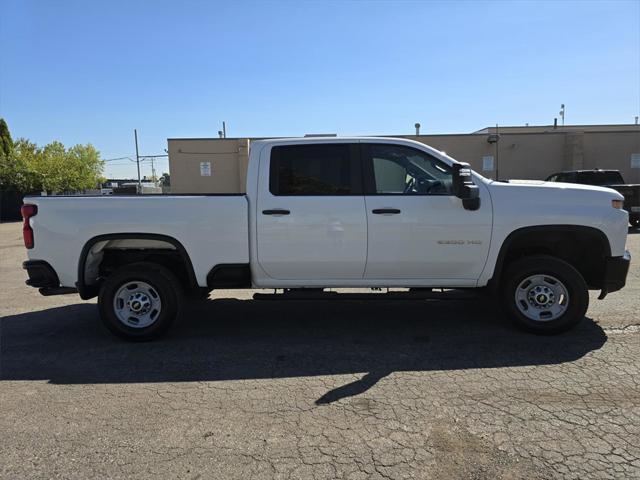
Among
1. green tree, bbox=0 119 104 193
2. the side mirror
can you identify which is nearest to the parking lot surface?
the side mirror

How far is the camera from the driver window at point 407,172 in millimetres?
5000

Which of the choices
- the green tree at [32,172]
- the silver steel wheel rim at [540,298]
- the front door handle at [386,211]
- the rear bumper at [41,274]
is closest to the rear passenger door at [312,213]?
the front door handle at [386,211]

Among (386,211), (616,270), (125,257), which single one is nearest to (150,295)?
(125,257)

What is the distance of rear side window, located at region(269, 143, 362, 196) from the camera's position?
504 cm

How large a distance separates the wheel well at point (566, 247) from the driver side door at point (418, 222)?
1.17 feet

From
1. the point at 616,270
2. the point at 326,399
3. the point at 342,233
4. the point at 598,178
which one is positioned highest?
the point at 598,178

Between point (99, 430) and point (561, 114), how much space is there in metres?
53.5

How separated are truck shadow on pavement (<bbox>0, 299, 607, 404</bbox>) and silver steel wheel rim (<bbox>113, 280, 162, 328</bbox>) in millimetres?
254

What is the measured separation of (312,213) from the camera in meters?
4.94

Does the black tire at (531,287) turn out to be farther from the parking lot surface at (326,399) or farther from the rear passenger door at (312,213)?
the rear passenger door at (312,213)

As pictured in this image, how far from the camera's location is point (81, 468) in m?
2.89

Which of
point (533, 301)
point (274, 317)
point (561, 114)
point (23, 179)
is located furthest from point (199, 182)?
point (561, 114)

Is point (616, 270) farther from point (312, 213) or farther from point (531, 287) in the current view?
point (312, 213)

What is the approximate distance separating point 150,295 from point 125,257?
70 cm
